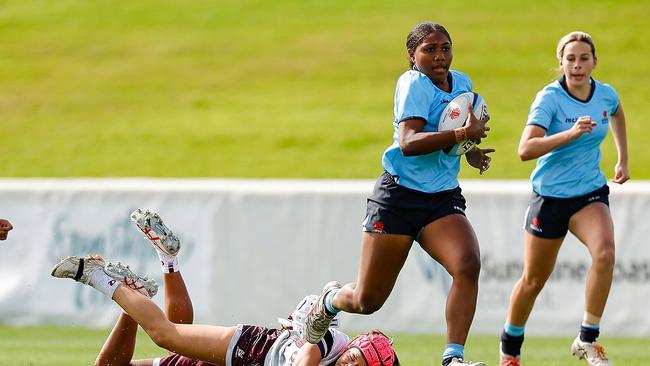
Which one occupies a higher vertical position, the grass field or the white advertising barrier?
the white advertising barrier

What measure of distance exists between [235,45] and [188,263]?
16.3 metres

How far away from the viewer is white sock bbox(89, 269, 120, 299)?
732 centimetres

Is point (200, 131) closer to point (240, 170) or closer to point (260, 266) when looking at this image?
point (240, 170)

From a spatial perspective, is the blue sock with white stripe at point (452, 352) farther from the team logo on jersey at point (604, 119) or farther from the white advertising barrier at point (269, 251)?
the white advertising barrier at point (269, 251)

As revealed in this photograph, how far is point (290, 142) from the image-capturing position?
864 inches

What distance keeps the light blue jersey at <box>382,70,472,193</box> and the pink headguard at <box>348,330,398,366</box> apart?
0.88 m

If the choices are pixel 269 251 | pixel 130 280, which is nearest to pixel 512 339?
pixel 130 280

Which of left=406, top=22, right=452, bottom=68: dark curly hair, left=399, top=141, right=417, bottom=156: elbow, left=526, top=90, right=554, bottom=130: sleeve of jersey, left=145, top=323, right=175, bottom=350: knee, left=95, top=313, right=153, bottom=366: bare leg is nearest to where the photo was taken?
left=399, top=141, right=417, bottom=156: elbow

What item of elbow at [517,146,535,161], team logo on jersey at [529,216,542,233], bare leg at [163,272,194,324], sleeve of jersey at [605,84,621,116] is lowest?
bare leg at [163,272,194,324]

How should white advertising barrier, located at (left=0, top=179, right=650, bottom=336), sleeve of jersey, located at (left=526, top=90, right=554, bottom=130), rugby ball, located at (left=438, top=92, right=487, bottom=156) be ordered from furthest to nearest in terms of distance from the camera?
white advertising barrier, located at (left=0, top=179, right=650, bottom=336) < sleeve of jersey, located at (left=526, top=90, right=554, bottom=130) < rugby ball, located at (left=438, top=92, right=487, bottom=156)

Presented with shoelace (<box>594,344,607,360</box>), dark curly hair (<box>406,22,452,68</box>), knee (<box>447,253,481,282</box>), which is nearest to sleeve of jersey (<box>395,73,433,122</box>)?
dark curly hair (<box>406,22,452,68</box>)

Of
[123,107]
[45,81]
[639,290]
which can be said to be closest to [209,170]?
[123,107]

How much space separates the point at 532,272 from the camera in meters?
8.09

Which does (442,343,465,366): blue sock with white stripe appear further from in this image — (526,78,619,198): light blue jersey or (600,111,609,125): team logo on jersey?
(600,111,609,125): team logo on jersey
